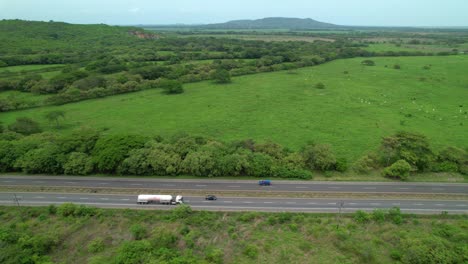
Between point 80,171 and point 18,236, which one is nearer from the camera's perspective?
point 18,236

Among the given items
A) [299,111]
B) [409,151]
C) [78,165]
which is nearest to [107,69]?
[78,165]

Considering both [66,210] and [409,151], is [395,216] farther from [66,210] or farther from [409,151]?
[66,210]

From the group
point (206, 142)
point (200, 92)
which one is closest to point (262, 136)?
point (206, 142)

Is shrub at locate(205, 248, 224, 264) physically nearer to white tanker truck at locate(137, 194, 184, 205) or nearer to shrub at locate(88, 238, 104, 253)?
white tanker truck at locate(137, 194, 184, 205)

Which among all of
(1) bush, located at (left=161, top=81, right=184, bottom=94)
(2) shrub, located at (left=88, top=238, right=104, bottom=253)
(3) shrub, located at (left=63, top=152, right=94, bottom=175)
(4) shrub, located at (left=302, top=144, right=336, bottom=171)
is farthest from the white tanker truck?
(1) bush, located at (left=161, top=81, right=184, bottom=94)

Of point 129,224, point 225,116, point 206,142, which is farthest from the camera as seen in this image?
point 225,116

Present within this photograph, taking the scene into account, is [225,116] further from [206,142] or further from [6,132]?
[6,132]
